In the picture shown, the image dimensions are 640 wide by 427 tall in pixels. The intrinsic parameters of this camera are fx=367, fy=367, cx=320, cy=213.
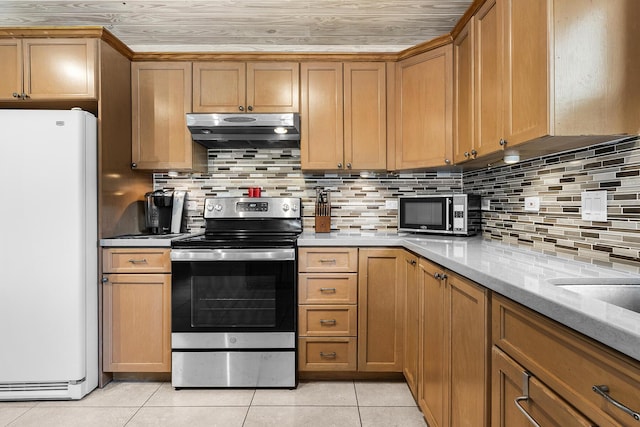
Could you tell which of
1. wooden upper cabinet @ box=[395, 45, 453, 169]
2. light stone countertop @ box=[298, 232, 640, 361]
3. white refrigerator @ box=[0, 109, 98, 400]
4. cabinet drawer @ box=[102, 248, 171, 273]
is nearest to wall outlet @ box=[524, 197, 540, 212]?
light stone countertop @ box=[298, 232, 640, 361]

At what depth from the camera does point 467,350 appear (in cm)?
A: 128

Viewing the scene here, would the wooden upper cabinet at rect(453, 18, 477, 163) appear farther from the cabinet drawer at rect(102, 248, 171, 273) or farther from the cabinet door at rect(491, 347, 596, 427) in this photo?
the cabinet drawer at rect(102, 248, 171, 273)

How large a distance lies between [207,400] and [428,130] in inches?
Answer: 85.0

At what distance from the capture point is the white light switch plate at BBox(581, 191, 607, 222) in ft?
4.63

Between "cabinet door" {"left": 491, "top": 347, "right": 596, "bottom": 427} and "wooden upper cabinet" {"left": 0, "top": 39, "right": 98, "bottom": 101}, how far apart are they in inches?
100

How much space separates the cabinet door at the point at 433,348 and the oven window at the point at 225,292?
2.72 feet

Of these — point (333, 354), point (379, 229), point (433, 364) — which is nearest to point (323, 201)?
point (379, 229)

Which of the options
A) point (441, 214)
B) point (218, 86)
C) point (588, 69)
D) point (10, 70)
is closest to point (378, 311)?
point (441, 214)

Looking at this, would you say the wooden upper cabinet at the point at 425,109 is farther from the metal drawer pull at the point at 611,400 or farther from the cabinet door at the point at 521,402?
the metal drawer pull at the point at 611,400

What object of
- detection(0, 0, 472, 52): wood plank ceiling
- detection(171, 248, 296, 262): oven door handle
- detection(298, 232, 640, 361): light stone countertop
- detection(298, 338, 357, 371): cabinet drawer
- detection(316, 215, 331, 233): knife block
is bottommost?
detection(298, 338, 357, 371): cabinet drawer

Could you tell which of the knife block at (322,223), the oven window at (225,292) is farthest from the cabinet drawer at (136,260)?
the knife block at (322,223)

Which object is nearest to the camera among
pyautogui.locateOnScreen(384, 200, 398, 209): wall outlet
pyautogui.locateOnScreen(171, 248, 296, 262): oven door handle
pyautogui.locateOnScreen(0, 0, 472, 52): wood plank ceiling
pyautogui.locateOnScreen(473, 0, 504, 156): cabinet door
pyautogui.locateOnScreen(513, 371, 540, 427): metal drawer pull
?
pyautogui.locateOnScreen(513, 371, 540, 427): metal drawer pull

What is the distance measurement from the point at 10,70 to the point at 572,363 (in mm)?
3082

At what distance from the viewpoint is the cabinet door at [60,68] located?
2.25 metres
